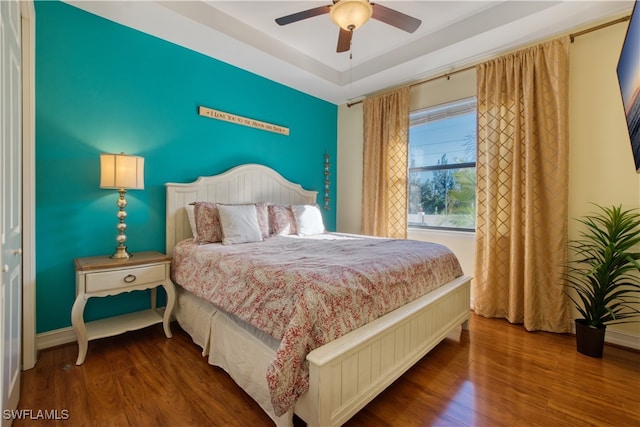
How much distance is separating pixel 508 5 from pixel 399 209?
2228 millimetres

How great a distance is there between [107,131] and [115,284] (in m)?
1.29

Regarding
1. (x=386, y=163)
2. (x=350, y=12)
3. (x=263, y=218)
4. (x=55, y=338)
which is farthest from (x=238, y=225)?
(x=386, y=163)

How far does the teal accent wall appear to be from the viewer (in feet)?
7.13

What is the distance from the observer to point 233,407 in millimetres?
1578

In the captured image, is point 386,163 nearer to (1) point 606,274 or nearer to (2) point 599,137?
(2) point 599,137

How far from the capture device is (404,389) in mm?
1765

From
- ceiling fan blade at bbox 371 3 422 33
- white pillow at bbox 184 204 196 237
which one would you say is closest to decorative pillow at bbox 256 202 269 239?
white pillow at bbox 184 204 196 237

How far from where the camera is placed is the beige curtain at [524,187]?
2549 millimetres

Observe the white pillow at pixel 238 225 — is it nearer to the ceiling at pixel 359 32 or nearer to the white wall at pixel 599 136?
the ceiling at pixel 359 32

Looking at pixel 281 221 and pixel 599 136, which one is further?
pixel 281 221

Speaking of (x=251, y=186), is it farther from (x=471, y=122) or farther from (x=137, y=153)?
(x=471, y=122)

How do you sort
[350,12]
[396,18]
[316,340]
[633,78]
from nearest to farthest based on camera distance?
1. [316,340]
2. [633,78]
3. [350,12]
4. [396,18]

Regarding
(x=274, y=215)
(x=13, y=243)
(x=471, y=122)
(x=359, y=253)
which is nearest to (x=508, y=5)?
(x=471, y=122)

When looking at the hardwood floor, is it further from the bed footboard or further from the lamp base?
the lamp base
